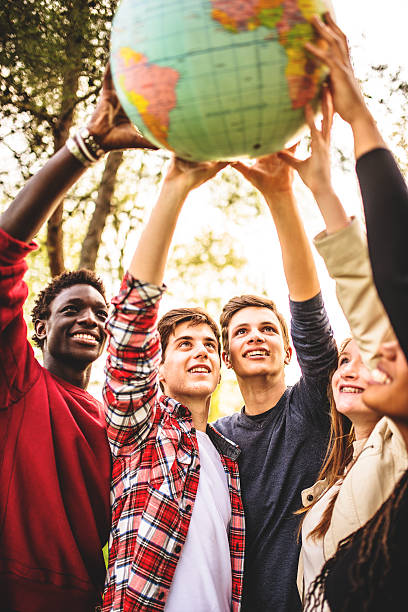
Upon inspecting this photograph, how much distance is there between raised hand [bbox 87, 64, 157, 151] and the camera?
7.78 ft

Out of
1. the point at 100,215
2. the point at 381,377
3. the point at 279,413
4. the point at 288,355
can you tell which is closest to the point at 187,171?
the point at 381,377

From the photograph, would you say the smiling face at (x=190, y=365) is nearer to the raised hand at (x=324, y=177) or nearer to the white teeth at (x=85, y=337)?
the white teeth at (x=85, y=337)

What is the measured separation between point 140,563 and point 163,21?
208cm

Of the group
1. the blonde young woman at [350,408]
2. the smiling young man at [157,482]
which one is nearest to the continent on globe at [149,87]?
the smiling young man at [157,482]

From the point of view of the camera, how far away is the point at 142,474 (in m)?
2.55

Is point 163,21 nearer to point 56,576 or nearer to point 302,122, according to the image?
point 302,122

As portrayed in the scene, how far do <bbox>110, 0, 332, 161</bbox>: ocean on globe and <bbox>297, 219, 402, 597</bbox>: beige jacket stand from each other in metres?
0.48

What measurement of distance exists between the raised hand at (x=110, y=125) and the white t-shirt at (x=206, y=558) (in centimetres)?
162

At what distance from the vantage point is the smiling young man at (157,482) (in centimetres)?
231

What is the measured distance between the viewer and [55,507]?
7.82 ft

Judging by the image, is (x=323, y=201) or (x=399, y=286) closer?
(x=399, y=286)

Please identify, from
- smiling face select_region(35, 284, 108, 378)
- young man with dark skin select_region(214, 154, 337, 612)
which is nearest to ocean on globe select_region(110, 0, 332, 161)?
young man with dark skin select_region(214, 154, 337, 612)

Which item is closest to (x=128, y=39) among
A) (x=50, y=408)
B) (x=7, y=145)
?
(x=50, y=408)

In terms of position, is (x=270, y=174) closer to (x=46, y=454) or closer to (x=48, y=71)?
(x=46, y=454)
